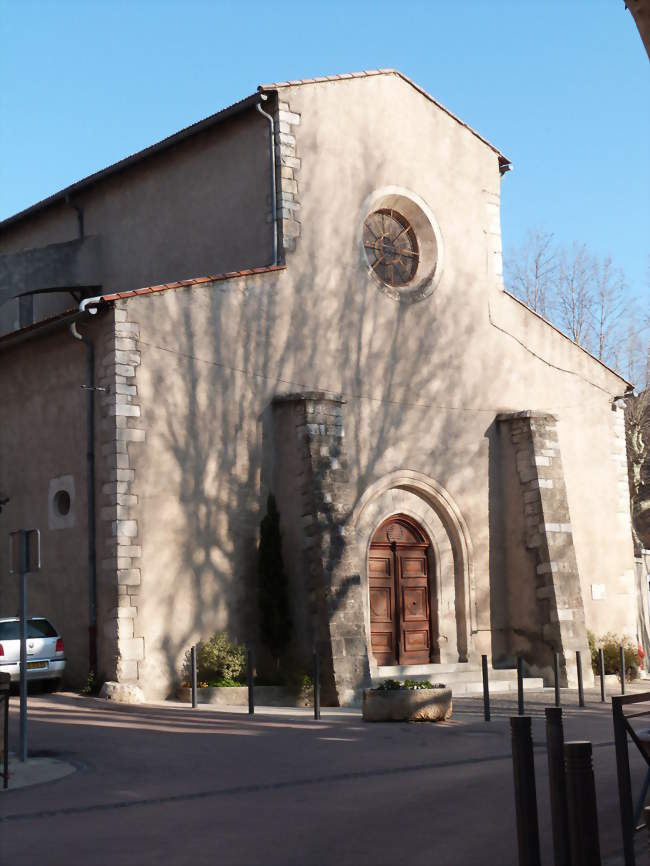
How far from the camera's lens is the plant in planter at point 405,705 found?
47.2 feet

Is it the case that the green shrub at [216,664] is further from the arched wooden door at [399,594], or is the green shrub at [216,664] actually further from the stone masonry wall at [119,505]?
the arched wooden door at [399,594]

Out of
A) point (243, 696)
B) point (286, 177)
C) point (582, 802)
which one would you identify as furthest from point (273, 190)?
point (582, 802)

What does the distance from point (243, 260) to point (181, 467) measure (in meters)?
4.22

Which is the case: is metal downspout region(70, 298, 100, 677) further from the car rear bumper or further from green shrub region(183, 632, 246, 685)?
green shrub region(183, 632, 246, 685)

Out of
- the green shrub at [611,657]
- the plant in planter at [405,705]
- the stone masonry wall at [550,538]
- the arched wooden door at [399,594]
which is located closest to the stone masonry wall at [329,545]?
the plant in planter at [405,705]

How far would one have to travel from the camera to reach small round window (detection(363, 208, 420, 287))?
813 inches

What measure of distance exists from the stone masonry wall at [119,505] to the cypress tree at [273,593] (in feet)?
6.98

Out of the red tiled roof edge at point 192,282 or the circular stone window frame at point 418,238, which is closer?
the red tiled roof edge at point 192,282

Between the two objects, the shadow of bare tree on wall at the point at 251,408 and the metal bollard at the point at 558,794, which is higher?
the shadow of bare tree on wall at the point at 251,408

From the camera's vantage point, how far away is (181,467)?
1698 centimetres

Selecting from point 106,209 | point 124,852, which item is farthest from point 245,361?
point 124,852

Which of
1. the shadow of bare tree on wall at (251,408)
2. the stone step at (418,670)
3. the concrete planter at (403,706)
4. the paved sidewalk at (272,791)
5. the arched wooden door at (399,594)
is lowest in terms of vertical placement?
the paved sidewalk at (272,791)

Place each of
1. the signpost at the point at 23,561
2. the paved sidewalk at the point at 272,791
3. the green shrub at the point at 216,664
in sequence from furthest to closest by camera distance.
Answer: the green shrub at the point at 216,664
the signpost at the point at 23,561
the paved sidewalk at the point at 272,791

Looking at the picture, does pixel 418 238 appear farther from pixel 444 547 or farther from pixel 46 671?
pixel 46 671
